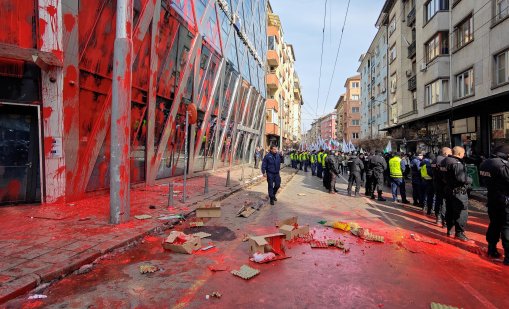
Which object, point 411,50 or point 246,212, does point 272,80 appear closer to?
point 411,50

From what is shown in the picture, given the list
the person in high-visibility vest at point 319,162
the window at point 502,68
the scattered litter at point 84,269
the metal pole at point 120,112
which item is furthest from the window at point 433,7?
the scattered litter at point 84,269

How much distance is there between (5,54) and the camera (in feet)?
25.2

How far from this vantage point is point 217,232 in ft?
23.1

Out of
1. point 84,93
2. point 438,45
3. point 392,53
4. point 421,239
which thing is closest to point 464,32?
point 438,45

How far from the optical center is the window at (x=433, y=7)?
21.6 m

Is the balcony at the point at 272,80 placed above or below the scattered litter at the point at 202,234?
above

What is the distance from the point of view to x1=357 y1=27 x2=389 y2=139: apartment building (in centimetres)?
4084

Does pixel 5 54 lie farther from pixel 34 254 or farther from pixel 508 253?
pixel 508 253

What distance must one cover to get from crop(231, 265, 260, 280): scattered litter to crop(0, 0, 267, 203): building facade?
3.72 meters

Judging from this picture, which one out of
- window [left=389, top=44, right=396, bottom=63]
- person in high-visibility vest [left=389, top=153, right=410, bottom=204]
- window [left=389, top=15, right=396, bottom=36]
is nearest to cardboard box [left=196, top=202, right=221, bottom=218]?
person in high-visibility vest [left=389, top=153, right=410, bottom=204]

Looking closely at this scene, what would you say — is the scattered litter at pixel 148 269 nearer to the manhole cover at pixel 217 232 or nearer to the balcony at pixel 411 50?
the manhole cover at pixel 217 232

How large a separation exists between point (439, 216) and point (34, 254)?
8.41 meters

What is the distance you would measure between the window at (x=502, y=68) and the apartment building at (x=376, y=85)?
21237mm

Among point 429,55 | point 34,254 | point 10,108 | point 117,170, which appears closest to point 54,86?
point 10,108
